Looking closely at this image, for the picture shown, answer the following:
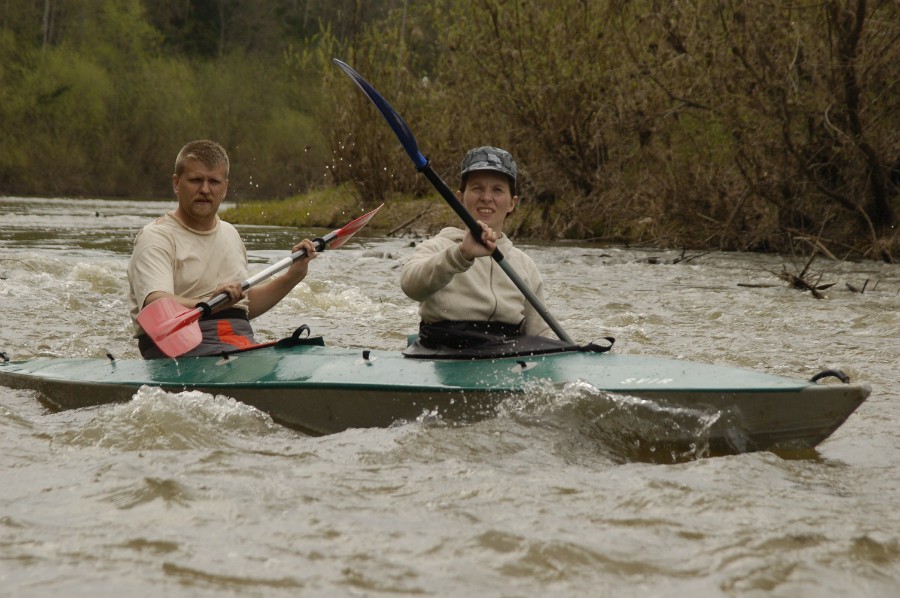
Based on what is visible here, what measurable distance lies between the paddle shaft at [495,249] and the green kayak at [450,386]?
0.19 metres

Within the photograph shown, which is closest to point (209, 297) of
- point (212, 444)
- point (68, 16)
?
point (212, 444)

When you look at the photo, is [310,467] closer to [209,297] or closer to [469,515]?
[469,515]

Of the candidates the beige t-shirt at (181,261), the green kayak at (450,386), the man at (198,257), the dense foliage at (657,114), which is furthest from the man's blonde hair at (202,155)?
the dense foliage at (657,114)

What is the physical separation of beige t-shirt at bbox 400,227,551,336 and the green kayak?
0.72 feet

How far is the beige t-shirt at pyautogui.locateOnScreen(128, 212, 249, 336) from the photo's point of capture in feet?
14.2

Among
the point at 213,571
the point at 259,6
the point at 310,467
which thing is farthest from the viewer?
the point at 259,6

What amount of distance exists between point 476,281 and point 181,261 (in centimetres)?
126

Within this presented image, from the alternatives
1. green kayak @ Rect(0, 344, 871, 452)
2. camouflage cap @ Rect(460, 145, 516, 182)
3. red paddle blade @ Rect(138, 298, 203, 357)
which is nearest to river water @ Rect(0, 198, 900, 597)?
green kayak @ Rect(0, 344, 871, 452)

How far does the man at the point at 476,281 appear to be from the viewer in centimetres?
405

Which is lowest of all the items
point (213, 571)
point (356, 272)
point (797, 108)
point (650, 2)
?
point (356, 272)

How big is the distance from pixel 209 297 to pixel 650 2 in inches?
384

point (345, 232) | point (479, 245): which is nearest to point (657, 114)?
point (345, 232)

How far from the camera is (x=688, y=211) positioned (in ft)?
42.6

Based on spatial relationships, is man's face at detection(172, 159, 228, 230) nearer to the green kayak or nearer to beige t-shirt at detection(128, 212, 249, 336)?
beige t-shirt at detection(128, 212, 249, 336)
